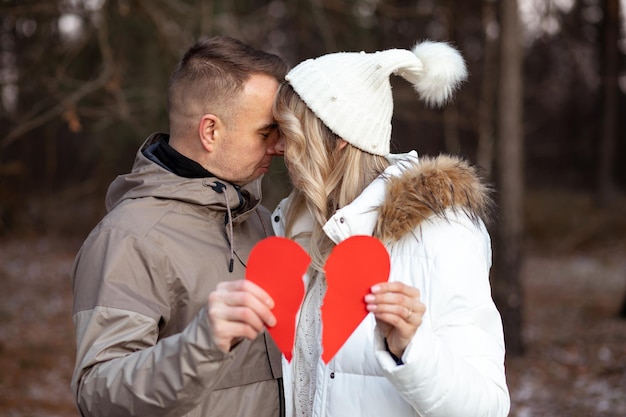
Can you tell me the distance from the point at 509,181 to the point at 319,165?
5.02 metres

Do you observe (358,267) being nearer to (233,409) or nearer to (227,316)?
(227,316)

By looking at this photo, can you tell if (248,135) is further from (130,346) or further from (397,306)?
(397,306)

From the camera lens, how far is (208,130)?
2137 millimetres

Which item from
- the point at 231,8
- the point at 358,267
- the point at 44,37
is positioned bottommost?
the point at 358,267

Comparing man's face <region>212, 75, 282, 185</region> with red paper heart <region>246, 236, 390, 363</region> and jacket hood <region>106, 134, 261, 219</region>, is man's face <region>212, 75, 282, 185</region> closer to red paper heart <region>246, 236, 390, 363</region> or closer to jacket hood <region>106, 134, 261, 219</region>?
jacket hood <region>106, 134, 261, 219</region>

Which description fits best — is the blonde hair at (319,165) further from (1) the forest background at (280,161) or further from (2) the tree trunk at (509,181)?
(2) the tree trunk at (509,181)

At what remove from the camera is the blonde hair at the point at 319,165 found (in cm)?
205

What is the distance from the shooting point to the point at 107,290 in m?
1.75

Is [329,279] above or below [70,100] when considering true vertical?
below

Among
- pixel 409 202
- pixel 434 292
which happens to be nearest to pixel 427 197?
pixel 409 202

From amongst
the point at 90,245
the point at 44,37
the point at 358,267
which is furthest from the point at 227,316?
the point at 44,37

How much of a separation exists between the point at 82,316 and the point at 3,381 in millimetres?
5575

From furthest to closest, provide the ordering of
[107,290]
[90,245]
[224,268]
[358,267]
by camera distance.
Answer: [224,268] → [90,245] → [107,290] → [358,267]

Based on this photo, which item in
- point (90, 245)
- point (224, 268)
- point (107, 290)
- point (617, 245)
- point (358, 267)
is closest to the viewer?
point (358, 267)
